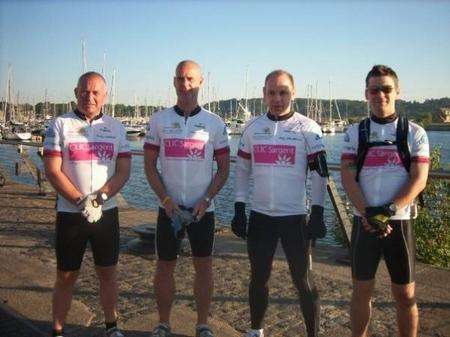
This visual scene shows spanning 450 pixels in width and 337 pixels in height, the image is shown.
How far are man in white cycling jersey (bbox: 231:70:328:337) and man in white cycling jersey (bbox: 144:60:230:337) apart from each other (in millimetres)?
358

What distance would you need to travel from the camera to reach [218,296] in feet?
16.1

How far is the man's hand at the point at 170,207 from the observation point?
3846 mm

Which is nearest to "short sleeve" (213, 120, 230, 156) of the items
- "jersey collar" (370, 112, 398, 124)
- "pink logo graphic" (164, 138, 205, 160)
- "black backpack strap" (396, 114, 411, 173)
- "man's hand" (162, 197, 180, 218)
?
"pink logo graphic" (164, 138, 205, 160)

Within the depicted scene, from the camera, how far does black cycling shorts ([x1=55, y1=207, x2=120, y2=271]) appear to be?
3732 mm

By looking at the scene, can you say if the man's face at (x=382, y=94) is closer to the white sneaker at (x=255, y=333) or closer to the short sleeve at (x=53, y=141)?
the white sneaker at (x=255, y=333)

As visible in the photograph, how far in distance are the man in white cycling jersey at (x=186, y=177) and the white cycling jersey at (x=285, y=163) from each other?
42 centimetres

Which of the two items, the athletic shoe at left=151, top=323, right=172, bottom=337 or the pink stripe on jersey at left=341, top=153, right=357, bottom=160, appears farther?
the athletic shoe at left=151, top=323, right=172, bottom=337

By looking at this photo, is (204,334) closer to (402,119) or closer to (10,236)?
(402,119)

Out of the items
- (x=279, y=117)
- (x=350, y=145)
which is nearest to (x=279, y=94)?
(x=279, y=117)

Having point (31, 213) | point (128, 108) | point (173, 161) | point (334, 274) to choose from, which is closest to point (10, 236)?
point (31, 213)

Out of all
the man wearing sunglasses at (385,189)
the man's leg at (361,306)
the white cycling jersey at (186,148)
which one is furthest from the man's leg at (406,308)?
the white cycling jersey at (186,148)

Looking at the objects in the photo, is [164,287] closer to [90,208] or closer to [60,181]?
[90,208]

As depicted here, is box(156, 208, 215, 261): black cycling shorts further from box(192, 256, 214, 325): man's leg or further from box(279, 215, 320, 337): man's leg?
box(279, 215, 320, 337): man's leg

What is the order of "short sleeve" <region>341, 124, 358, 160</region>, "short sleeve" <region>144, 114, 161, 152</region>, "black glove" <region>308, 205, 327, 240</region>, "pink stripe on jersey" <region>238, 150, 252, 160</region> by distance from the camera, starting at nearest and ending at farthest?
"short sleeve" <region>341, 124, 358, 160</region>, "black glove" <region>308, 205, 327, 240</region>, "pink stripe on jersey" <region>238, 150, 252, 160</region>, "short sleeve" <region>144, 114, 161, 152</region>
